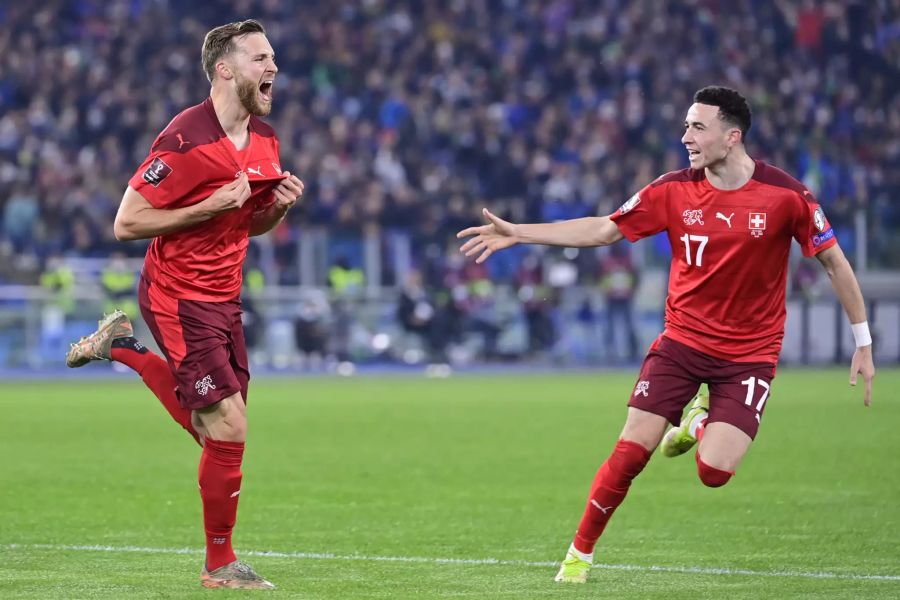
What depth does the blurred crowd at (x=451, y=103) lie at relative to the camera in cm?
2658

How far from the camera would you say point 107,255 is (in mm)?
25281

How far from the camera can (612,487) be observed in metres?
6.97

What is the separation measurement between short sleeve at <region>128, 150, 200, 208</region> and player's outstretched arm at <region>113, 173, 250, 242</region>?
32 mm

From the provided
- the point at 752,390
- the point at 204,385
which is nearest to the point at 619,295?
the point at 752,390

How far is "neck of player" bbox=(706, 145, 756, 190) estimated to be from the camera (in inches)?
287

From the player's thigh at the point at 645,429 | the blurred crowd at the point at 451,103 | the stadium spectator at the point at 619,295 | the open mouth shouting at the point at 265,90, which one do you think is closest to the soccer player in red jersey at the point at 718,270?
the player's thigh at the point at 645,429

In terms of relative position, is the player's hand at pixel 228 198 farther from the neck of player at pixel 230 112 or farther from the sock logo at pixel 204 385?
the sock logo at pixel 204 385

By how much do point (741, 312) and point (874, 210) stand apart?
66.8ft

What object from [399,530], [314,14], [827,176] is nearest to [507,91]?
[314,14]

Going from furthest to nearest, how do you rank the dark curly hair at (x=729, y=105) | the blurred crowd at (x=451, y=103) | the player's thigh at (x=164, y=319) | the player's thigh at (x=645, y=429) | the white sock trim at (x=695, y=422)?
1. the blurred crowd at (x=451, y=103)
2. the white sock trim at (x=695, y=422)
3. the dark curly hair at (x=729, y=105)
4. the player's thigh at (x=645, y=429)
5. the player's thigh at (x=164, y=319)

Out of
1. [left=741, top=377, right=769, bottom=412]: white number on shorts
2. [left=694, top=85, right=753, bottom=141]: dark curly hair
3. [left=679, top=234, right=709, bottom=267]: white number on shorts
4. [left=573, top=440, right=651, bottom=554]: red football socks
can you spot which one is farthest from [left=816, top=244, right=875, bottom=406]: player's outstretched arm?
[left=573, top=440, right=651, bottom=554]: red football socks

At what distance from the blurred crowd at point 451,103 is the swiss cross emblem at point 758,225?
18682mm

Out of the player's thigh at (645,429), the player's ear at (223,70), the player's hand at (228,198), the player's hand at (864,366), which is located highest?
the player's ear at (223,70)

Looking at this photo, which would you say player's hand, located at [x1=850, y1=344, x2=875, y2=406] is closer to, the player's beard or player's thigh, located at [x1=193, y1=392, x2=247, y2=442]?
player's thigh, located at [x1=193, y1=392, x2=247, y2=442]
